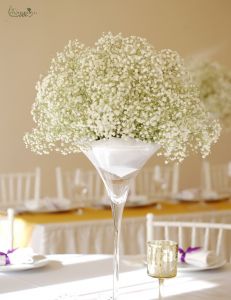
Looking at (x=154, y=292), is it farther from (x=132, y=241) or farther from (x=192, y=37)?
(x=192, y=37)

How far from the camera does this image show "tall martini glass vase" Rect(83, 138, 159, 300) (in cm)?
188

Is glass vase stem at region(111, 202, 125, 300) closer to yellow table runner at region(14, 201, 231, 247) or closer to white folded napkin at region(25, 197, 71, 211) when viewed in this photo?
yellow table runner at region(14, 201, 231, 247)

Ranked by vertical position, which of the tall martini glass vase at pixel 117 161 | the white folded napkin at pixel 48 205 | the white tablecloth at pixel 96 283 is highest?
the tall martini glass vase at pixel 117 161

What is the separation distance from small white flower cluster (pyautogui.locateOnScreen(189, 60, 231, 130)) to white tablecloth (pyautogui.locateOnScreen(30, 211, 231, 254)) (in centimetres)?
228

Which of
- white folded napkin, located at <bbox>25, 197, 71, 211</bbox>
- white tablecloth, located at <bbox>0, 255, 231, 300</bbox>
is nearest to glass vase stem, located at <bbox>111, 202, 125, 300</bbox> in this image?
white tablecloth, located at <bbox>0, 255, 231, 300</bbox>

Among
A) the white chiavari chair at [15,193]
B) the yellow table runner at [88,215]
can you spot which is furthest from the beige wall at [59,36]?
the yellow table runner at [88,215]

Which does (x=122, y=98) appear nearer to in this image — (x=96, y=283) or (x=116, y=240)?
(x=116, y=240)

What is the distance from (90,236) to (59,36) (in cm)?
237

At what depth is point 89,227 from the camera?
12.0 feet

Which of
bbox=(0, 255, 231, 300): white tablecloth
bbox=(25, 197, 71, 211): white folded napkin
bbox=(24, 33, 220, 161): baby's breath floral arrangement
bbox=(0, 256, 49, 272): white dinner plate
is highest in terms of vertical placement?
bbox=(24, 33, 220, 161): baby's breath floral arrangement

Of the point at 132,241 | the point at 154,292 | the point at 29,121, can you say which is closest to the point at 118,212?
the point at 154,292

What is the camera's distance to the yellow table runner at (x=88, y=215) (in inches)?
144

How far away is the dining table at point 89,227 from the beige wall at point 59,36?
1562 millimetres

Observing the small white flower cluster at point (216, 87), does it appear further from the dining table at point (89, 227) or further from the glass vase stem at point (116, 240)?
the glass vase stem at point (116, 240)
